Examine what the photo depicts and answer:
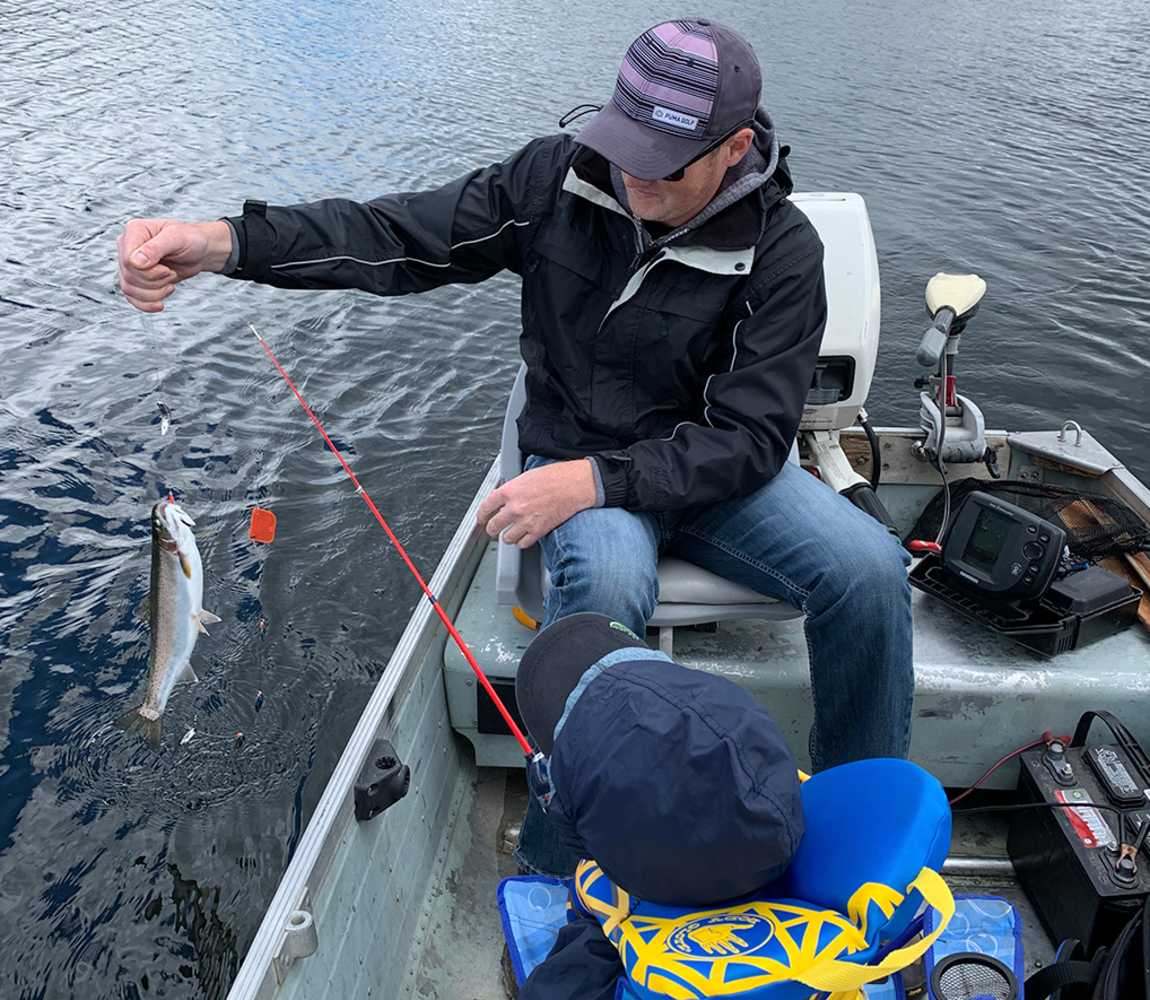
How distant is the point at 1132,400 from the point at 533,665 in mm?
8704

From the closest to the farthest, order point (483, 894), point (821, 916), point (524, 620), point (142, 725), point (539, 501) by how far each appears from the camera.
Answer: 1. point (821, 916)
2. point (539, 501)
3. point (483, 894)
4. point (524, 620)
5. point (142, 725)

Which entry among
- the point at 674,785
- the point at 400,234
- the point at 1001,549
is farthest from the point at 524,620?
the point at 674,785

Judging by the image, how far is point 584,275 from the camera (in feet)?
8.66

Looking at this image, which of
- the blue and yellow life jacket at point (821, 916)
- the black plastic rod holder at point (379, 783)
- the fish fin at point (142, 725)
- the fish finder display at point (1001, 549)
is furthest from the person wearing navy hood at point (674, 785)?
the fish fin at point (142, 725)

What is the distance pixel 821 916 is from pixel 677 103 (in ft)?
5.30

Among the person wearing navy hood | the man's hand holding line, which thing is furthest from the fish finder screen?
the person wearing navy hood

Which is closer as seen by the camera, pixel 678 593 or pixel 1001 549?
pixel 678 593

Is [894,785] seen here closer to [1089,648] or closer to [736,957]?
[736,957]

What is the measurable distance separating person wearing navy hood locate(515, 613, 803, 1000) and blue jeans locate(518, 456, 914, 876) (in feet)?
3.08

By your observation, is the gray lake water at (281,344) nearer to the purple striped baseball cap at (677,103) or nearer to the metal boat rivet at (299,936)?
the metal boat rivet at (299,936)

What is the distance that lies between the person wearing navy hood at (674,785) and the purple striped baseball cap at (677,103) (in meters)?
1.25

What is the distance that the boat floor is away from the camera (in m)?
2.69

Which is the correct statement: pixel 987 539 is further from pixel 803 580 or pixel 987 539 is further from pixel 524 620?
pixel 524 620

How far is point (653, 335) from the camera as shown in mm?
2602
